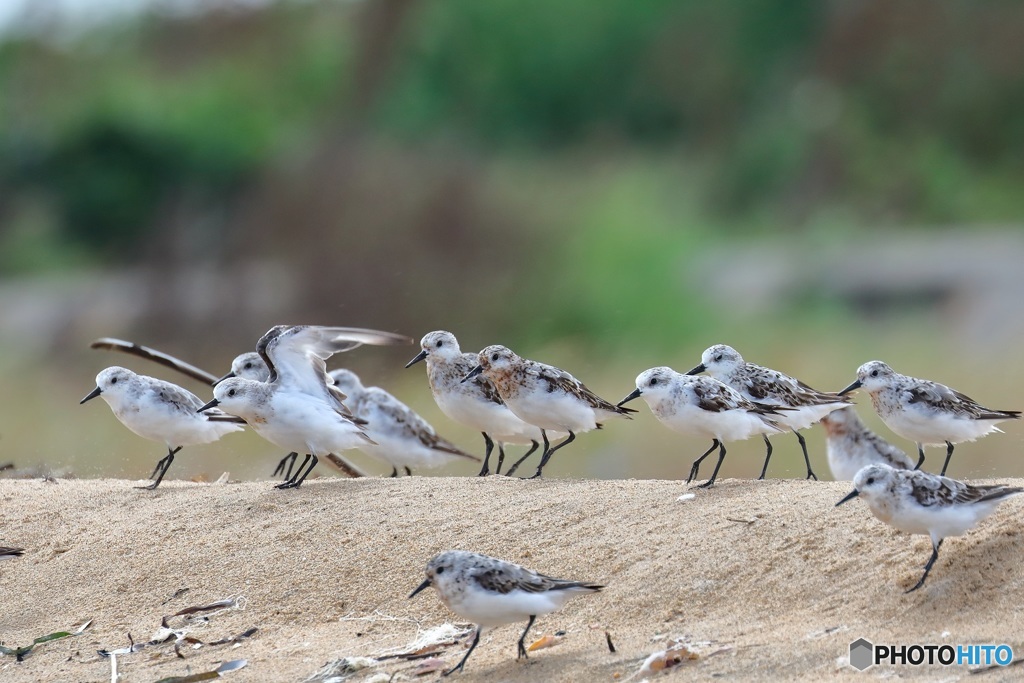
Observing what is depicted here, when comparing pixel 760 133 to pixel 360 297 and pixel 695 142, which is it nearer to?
pixel 695 142

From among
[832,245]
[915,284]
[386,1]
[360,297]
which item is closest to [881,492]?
[360,297]

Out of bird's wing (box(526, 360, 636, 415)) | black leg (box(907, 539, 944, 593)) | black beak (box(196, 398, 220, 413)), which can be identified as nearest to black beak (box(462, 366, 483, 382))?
bird's wing (box(526, 360, 636, 415))

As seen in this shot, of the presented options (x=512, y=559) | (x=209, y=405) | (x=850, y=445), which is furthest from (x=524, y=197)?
(x=512, y=559)

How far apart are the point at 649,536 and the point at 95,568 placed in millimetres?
Answer: 3611

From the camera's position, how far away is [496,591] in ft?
23.0

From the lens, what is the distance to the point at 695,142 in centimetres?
3388

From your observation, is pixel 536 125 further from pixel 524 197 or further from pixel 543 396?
pixel 543 396

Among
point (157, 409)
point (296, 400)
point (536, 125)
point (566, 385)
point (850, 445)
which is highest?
point (536, 125)

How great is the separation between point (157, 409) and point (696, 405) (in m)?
4.02

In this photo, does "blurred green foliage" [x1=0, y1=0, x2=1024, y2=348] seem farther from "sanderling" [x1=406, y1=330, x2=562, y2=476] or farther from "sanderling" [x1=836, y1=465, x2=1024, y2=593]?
"sanderling" [x1=836, y1=465, x2=1024, y2=593]

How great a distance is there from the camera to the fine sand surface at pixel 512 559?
693cm

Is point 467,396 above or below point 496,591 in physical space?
above

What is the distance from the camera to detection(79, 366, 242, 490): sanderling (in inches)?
416
